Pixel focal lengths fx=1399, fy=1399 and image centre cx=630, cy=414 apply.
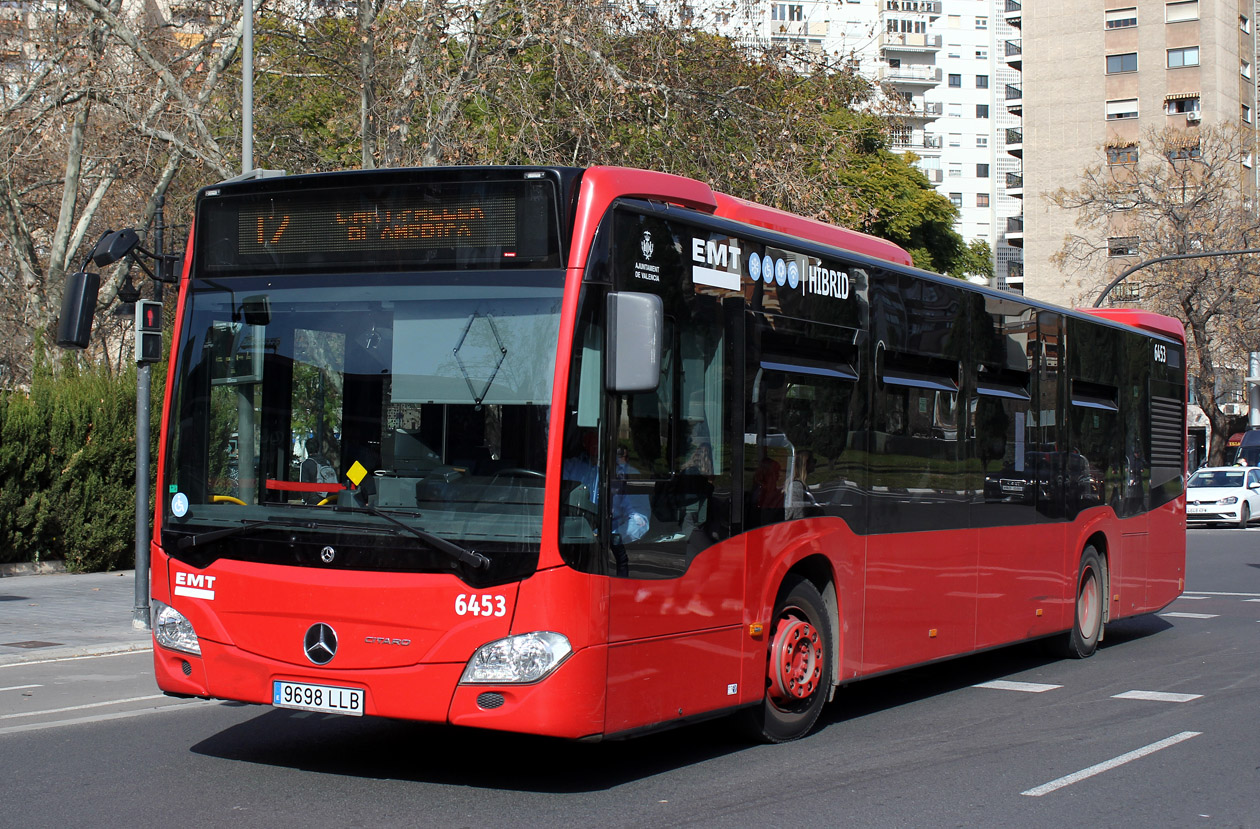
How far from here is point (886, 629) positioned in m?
8.77

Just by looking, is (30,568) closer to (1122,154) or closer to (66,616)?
(66,616)

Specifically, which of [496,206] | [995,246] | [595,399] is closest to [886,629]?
[595,399]

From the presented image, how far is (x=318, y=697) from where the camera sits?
6.52 meters

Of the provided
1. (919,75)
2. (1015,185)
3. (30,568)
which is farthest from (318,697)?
(919,75)

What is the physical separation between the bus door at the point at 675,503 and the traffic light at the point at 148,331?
741 cm

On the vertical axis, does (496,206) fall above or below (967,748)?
above

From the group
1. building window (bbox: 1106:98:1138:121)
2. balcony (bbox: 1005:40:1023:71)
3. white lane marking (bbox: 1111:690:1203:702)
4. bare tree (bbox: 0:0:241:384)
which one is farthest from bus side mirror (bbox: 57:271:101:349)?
balcony (bbox: 1005:40:1023:71)

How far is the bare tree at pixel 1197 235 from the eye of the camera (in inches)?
1847

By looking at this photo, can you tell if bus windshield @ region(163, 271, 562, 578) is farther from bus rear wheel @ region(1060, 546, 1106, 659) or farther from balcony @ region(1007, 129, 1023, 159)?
balcony @ region(1007, 129, 1023, 159)

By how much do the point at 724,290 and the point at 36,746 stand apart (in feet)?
14.9

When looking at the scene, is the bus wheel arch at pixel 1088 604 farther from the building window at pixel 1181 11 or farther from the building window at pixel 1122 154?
the building window at pixel 1181 11

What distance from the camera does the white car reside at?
116 ft

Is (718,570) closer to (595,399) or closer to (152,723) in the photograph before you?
(595,399)

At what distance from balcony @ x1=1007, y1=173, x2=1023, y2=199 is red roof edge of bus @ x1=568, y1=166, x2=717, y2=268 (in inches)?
3030
